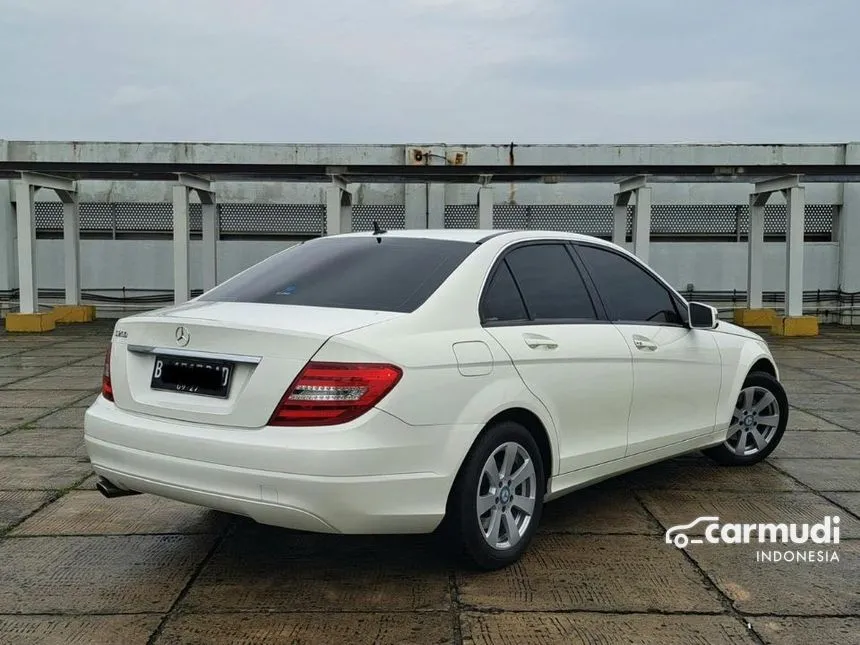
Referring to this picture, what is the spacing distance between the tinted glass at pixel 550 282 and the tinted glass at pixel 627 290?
19cm

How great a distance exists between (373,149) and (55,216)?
7.41 metres

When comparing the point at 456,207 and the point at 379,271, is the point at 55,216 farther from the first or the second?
the point at 379,271

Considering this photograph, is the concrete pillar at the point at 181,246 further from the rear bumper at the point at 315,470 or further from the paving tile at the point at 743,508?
the rear bumper at the point at 315,470

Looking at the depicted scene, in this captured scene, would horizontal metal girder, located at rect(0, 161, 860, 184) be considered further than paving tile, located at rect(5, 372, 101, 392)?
Yes

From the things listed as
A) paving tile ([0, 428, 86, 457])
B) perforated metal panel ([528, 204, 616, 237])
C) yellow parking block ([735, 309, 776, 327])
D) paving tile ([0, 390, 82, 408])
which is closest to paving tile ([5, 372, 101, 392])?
paving tile ([0, 390, 82, 408])

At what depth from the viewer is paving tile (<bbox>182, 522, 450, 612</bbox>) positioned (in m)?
3.55

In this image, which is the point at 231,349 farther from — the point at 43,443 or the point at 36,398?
the point at 36,398

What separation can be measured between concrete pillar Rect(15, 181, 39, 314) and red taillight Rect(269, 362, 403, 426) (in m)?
14.7

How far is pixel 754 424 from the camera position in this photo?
19.4 ft

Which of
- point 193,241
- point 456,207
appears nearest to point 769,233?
point 456,207

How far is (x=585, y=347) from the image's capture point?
4355 mm

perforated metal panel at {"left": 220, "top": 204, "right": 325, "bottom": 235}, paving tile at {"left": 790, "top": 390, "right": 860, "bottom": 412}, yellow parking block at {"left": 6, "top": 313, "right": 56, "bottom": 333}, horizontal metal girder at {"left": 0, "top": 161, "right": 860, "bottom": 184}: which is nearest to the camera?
paving tile at {"left": 790, "top": 390, "right": 860, "bottom": 412}

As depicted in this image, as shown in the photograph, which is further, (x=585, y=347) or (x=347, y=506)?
(x=585, y=347)

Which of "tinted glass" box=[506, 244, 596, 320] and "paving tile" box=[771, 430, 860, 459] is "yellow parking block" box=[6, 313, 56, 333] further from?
"tinted glass" box=[506, 244, 596, 320]
